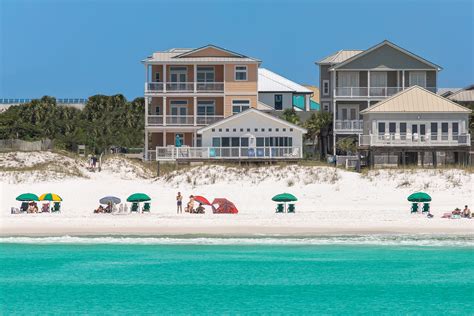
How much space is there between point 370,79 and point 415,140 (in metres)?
9.44

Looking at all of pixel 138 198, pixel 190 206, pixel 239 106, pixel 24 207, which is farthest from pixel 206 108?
pixel 24 207

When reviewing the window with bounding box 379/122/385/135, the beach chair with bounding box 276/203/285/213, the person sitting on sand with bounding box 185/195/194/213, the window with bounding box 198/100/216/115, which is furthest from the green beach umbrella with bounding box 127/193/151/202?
the window with bounding box 198/100/216/115

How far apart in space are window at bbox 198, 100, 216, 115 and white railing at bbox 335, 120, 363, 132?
8.06 meters

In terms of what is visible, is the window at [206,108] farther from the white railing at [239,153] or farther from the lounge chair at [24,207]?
Result: the lounge chair at [24,207]

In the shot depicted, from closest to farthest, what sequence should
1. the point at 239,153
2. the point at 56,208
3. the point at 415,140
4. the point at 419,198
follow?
the point at 419,198 → the point at 56,208 → the point at 239,153 → the point at 415,140

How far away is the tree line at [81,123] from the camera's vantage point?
77.5 meters

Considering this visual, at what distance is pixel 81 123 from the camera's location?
85625mm

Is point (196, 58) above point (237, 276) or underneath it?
above

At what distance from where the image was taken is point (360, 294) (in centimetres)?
3291

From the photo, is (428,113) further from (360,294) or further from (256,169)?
(360,294)

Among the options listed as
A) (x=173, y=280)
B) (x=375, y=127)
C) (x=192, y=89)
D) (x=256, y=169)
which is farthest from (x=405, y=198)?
(x=192, y=89)

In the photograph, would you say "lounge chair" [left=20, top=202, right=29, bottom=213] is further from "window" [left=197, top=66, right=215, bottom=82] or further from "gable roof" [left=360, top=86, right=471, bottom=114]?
"window" [left=197, top=66, right=215, bottom=82]

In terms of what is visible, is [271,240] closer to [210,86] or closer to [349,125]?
[349,125]

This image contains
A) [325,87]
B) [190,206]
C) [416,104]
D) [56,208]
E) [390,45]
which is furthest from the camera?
[325,87]
